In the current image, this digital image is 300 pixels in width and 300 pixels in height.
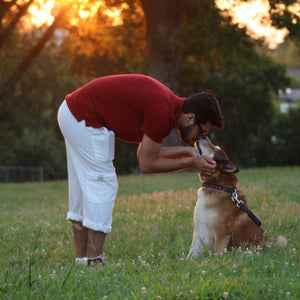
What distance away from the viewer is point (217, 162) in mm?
5188

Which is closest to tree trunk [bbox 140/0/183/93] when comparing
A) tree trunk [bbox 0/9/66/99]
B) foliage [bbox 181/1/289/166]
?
foliage [bbox 181/1/289/166]

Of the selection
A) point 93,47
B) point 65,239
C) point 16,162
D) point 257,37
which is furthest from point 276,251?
point 16,162

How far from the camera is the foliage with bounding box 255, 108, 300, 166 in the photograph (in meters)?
27.8

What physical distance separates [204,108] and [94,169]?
4.06 ft

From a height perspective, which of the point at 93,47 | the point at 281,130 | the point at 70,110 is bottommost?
the point at 281,130

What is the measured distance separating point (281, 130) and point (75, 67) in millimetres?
12972

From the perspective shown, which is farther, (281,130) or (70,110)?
(281,130)

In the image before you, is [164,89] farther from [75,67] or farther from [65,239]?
[75,67]

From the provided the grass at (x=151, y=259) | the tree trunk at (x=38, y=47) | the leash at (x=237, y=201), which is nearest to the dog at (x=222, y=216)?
the leash at (x=237, y=201)

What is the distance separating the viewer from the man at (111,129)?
4.39 metres

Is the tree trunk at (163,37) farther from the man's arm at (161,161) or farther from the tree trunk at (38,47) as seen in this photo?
the man's arm at (161,161)

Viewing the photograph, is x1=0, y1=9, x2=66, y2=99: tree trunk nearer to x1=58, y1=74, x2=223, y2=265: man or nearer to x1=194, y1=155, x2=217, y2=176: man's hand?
x1=58, y1=74, x2=223, y2=265: man

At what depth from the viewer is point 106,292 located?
3521 mm

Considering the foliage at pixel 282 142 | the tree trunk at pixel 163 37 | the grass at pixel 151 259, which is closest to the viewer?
the grass at pixel 151 259
